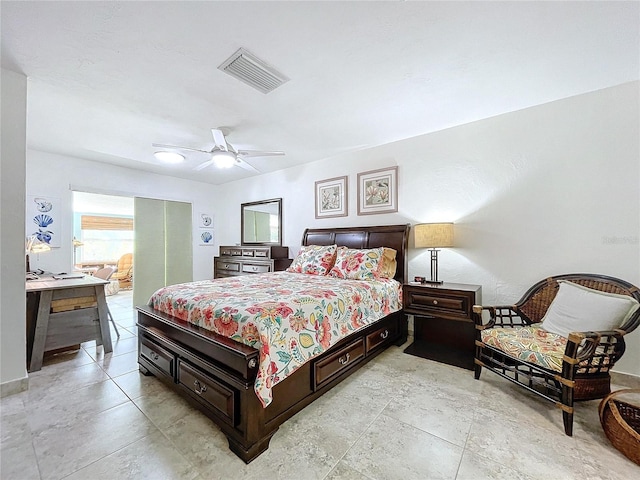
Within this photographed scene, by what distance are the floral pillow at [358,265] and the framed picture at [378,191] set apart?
73cm

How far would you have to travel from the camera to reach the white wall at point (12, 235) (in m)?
2.12

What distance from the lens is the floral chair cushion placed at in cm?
183

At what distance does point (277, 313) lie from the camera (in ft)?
5.62

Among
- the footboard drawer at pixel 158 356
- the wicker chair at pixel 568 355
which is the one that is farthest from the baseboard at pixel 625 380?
the footboard drawer at pixel 158 356

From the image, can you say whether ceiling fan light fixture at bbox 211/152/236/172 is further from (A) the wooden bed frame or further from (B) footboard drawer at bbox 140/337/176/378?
(B) footboard drawer at bbox 140/337/176/378

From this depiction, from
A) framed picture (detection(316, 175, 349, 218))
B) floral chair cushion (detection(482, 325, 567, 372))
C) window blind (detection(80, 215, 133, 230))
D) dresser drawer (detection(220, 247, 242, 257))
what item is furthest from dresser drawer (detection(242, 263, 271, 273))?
window blind (detection(80, 215, 133, 230))

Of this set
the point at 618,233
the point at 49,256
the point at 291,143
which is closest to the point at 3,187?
the point at 49,256

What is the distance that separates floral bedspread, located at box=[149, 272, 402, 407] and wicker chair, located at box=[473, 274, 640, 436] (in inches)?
38.9

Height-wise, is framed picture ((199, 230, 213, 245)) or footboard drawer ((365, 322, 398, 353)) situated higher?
framed picture ((199, 230, 213, 245))

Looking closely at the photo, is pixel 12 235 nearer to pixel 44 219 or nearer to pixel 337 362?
pixel 44 219

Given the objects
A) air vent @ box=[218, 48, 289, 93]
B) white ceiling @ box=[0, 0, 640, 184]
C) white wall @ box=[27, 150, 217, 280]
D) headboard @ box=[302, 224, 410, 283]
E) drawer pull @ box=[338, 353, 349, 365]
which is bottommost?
drawer pull @ box=[338, 353, 349, 365]

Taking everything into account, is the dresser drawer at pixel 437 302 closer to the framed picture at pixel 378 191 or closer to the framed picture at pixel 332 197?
the framed picture at pixel 378 191

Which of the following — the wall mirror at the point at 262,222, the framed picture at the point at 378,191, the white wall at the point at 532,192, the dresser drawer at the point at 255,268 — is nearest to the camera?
the white wall at the point at 532,192

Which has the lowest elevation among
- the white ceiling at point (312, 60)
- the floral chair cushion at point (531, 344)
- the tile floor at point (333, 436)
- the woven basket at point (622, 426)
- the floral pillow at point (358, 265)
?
the tile floor at point (333, 436)
